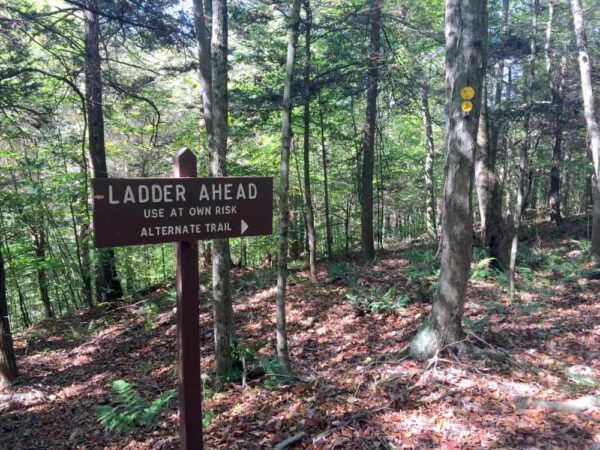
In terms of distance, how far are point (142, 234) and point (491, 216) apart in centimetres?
932

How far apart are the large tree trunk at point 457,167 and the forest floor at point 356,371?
0.39m

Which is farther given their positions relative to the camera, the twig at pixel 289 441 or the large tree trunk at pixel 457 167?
the large tree trunk at pixel 457 167

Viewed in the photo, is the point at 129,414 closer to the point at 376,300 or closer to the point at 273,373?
the point at 273,373

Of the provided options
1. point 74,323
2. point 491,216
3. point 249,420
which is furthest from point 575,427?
point 74,323

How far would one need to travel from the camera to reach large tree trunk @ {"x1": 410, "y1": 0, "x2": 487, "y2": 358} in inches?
177

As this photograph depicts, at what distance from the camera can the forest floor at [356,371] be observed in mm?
3684

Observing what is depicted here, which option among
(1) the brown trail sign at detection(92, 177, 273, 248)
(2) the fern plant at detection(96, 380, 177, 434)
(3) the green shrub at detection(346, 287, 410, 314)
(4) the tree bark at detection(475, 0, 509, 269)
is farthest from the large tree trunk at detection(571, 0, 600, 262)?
(2) the fern plant at detection(96, 380, 177, 434)

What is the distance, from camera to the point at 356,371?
5.09 m

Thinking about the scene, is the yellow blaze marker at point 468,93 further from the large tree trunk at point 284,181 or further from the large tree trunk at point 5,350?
the large tree trunk at point 5,350

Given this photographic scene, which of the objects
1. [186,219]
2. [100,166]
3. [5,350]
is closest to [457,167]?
[186,219]

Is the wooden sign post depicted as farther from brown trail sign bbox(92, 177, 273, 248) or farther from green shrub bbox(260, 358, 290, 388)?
green shrub bbox(260, 358, 290, 388)

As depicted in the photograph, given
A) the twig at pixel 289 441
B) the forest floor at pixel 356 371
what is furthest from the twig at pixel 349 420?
the twig at pixel 289 441

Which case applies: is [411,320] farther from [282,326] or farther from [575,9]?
[575,9]

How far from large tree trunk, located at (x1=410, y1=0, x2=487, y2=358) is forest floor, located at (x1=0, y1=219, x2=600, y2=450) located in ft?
1.29
